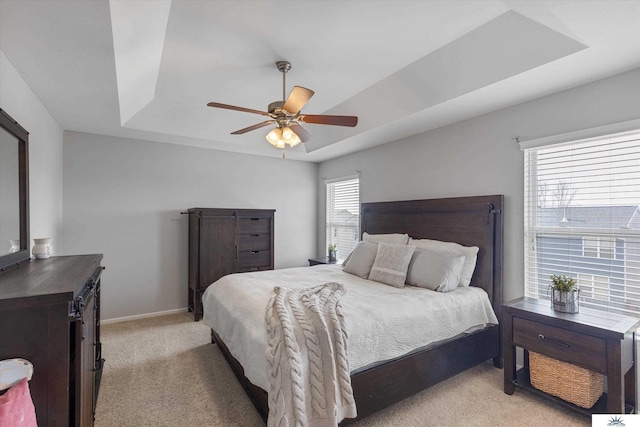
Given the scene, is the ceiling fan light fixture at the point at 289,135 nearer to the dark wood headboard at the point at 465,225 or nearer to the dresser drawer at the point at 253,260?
the dark wood headboard at the point at 465,225

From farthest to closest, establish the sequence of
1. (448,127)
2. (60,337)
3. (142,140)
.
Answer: (142,140)
(448,127)
(60,337)

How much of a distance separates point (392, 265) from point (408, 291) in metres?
0.41

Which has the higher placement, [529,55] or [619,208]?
[529,55]

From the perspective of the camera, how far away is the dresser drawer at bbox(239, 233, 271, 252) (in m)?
4.34

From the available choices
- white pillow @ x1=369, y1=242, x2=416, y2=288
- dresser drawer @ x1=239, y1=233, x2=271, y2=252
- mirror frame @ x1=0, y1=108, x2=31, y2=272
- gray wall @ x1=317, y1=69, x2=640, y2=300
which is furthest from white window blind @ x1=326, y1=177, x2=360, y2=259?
mirror frame @ x1=0, y1=108, x2=31, y2=272

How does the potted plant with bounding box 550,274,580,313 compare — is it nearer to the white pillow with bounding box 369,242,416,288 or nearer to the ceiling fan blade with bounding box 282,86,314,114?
the white pillow with bounding box 369,242,416,288

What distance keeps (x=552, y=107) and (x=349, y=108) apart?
1.93m

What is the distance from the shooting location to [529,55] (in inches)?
83.2

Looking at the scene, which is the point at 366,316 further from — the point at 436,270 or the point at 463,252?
the point at 463,252

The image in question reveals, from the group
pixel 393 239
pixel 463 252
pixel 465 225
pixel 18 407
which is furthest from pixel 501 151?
pixel 18 407

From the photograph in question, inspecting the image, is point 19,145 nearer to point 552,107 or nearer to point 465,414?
point 465,414

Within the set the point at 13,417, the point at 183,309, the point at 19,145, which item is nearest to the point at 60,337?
the point at 13,417

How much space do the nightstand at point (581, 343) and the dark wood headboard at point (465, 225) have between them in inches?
Answer: 18.6

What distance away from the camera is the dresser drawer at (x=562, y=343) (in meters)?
1.91
